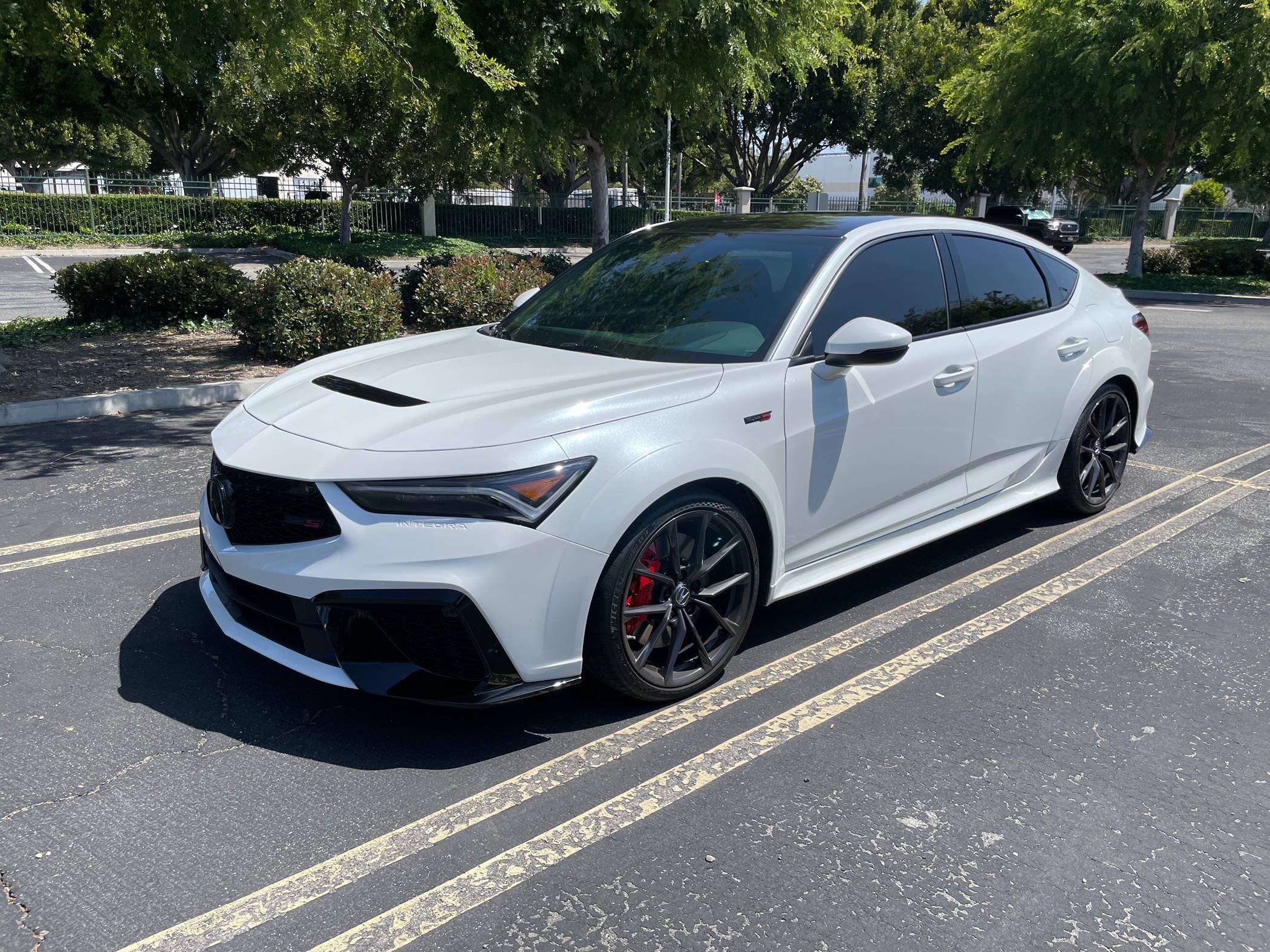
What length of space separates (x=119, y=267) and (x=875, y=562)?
11046mm

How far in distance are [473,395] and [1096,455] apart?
3729 millimetres

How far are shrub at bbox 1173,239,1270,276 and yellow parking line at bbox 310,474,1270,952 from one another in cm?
2301

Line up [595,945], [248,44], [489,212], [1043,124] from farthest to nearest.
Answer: [489,212] < [1043,124] < [248,44] < [595,945]

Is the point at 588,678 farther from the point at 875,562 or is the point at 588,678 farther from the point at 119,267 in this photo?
the point at 119,267

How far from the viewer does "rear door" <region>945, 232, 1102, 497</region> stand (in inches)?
181

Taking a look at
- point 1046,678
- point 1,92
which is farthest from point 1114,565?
point 1,92

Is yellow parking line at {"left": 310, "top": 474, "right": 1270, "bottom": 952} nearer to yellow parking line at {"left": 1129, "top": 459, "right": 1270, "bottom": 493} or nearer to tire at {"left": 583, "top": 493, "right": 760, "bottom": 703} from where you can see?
tire at {"left": 583, "top": 493, "right": 760, "bottom": 703}

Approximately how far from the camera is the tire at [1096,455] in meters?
5.29

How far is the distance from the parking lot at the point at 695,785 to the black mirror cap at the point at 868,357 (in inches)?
45.9

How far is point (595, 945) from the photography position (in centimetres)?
240

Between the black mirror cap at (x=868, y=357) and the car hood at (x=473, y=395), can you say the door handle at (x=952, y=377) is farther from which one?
the car hood at (x=473, y=395)

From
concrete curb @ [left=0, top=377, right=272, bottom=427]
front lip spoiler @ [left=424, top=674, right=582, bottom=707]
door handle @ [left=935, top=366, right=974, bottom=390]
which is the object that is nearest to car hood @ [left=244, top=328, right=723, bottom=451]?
front lip spoiler @ [left=424, top=674, right=582, bottom=707]

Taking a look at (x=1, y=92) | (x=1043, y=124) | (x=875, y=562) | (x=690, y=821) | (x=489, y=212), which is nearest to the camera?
(x=690, y=821)

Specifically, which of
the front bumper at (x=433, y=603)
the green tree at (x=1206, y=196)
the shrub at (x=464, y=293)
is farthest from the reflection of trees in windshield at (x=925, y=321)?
the green tree at (x=1206, y=196)
